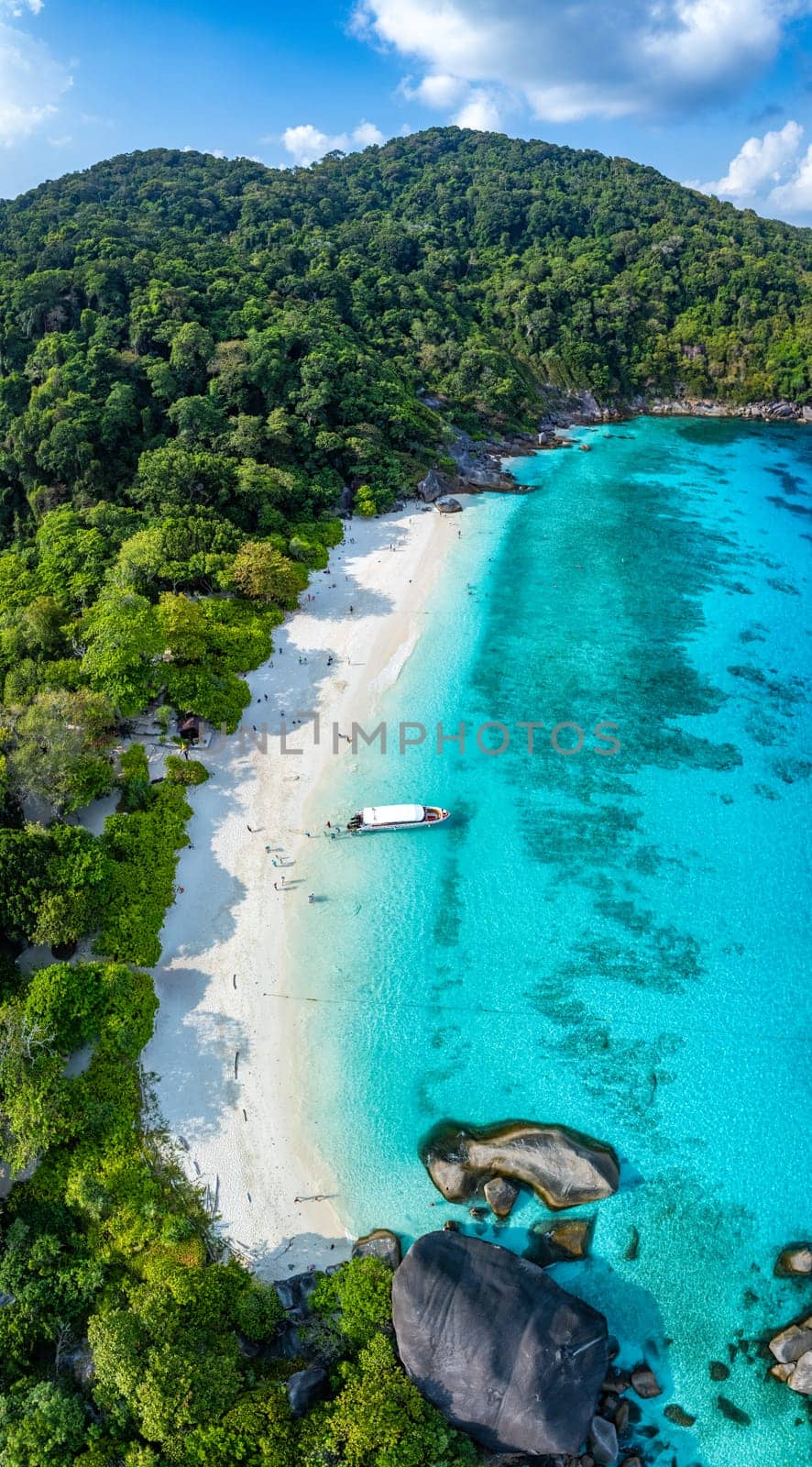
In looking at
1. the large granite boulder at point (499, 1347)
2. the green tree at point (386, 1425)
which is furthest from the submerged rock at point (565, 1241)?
the green tree at point (386, 1425)

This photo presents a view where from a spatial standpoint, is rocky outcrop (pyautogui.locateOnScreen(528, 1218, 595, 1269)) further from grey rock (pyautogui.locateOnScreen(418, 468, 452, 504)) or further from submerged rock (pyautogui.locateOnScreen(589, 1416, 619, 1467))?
grey rock (pyautogui.locateOnScreen(418, 468, 452, 504))

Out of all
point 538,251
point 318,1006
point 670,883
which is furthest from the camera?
point 538,251

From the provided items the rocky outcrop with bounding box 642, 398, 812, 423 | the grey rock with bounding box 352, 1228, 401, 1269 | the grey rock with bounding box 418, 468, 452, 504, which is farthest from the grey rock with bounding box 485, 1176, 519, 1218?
the rocky outcrop with bounding box 642, 398, 812, 423

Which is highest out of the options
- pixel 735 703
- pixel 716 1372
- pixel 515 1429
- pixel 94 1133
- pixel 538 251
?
pixel 538 251

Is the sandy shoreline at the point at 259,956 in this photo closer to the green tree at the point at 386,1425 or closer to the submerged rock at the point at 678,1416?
the green tree at the point at 386,1425

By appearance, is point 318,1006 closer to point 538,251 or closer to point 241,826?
point 241,826

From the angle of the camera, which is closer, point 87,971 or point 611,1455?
point 611,1455

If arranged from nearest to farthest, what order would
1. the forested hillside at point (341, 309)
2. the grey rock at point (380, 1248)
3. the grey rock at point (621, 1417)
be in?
the grey rock at point (621, 1417)
the grey rock at point (380, 1248)
the forested hillside at point (341, 309)

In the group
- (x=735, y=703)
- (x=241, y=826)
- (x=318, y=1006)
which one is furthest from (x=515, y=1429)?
(x=735, y=703)
